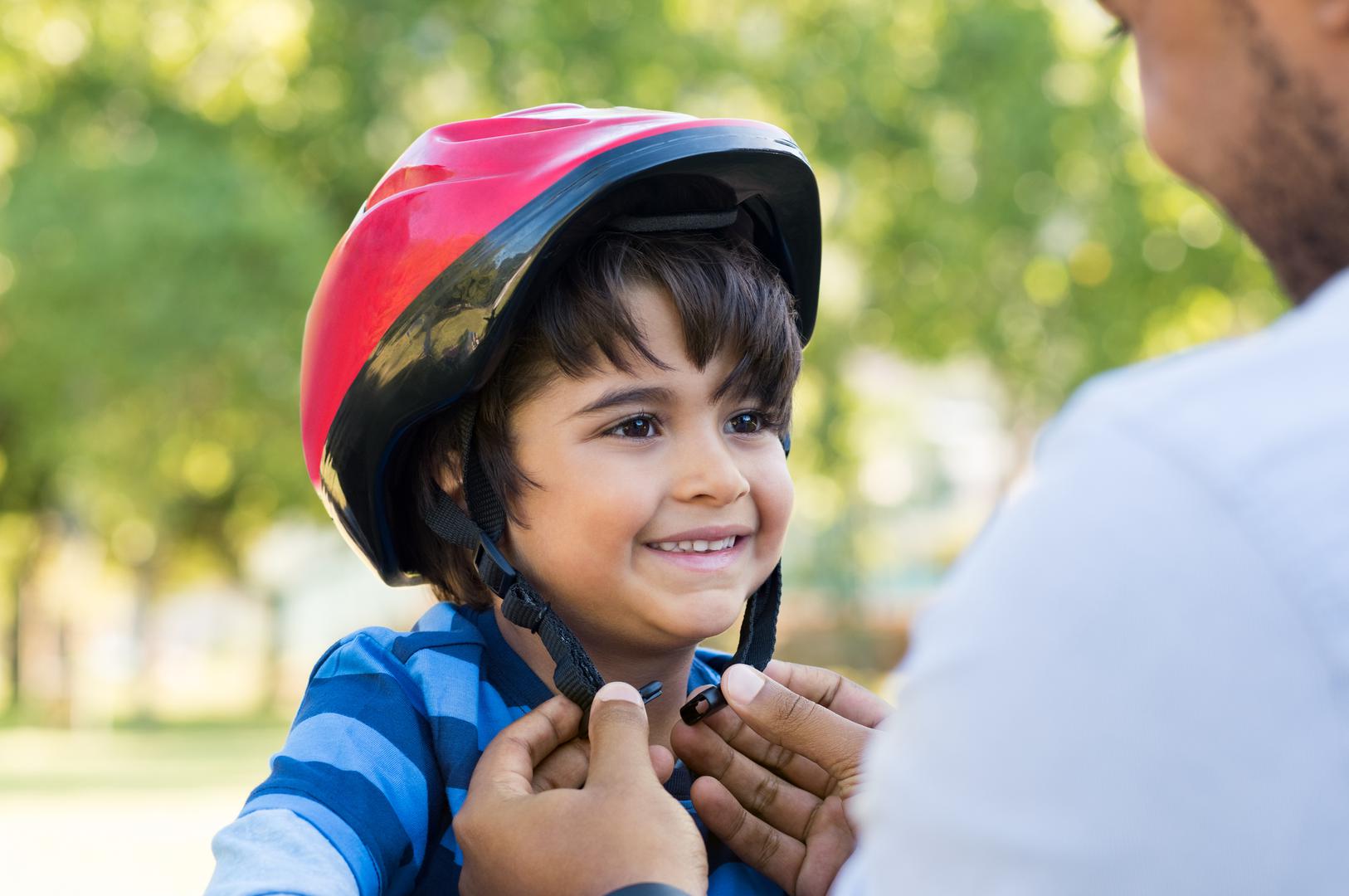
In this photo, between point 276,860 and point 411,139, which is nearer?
point 276,860

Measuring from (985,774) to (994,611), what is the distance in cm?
10

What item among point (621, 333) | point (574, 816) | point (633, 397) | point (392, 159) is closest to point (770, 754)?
point (574, 816)

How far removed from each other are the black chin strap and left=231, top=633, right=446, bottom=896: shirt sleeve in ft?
0.73

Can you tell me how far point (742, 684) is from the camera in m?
2.20

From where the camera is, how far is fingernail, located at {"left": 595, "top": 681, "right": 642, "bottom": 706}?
6.91 ft

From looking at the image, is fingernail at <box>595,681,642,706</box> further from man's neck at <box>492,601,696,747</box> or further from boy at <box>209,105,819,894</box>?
man's neck at <box>492,601,696,747</box>

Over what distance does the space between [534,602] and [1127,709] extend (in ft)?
5.59

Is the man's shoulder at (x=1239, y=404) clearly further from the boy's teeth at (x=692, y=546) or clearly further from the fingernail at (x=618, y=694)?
the boy's teeth at (x=692, y=546)

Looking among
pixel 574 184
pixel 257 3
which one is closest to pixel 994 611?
pixel 574 184

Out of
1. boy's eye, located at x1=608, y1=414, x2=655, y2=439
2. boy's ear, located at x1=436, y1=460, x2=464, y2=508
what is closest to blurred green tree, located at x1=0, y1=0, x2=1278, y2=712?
boy's ear, located at x1=436, y1=460, x2=464, y2=508

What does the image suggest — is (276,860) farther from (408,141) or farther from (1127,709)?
(408,141)

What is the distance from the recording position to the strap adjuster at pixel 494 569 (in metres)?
2.52

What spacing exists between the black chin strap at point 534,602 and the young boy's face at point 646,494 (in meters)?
0.07

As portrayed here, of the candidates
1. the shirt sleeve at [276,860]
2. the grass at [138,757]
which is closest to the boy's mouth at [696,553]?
the shirt sleeve at [276,860]
